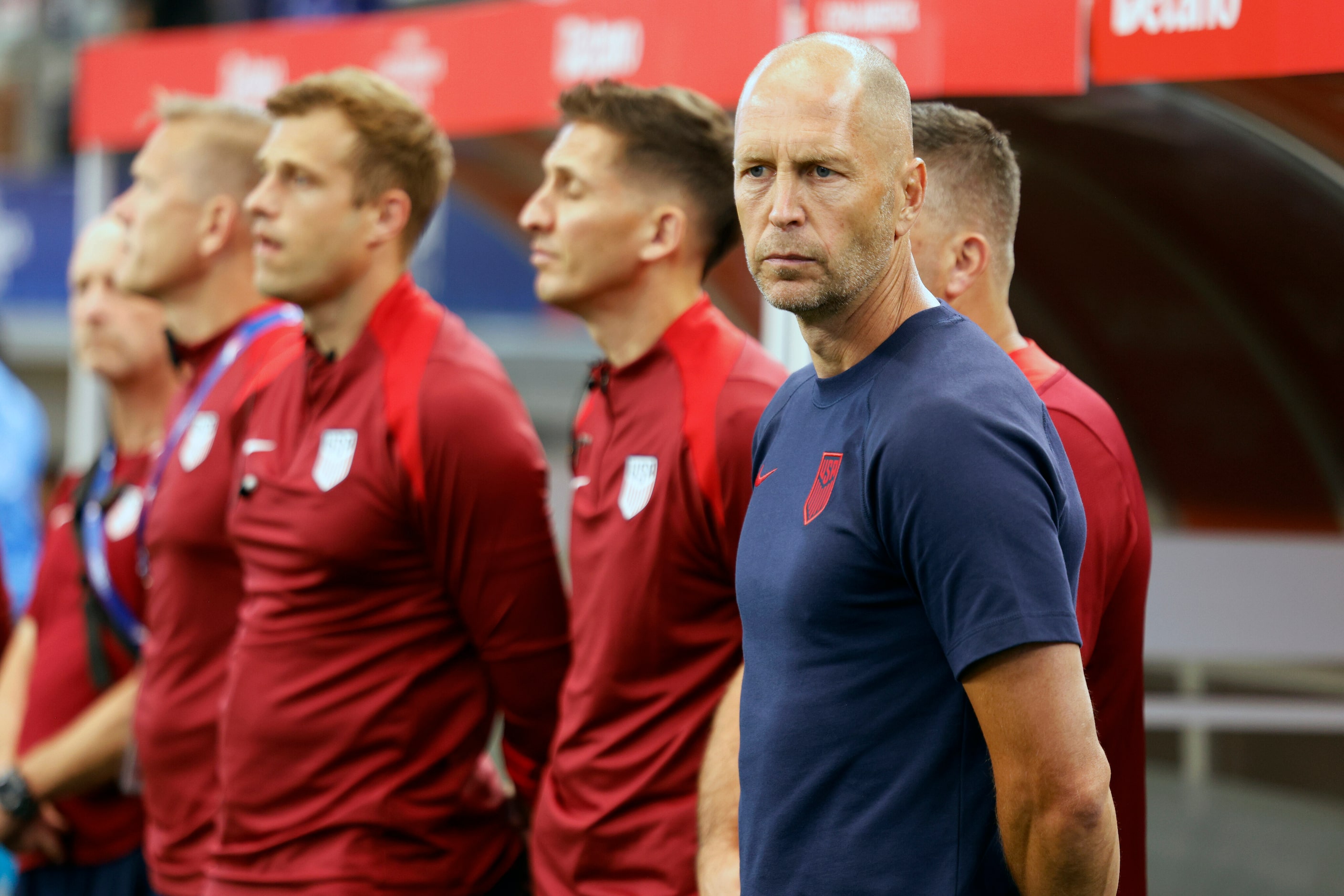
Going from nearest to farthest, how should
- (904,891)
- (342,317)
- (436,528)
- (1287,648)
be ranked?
(904,891), (436,528), (342,317), (1287,648)

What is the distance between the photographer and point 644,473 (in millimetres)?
2426

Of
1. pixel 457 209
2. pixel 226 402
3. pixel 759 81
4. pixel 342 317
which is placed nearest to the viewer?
pixel 759 81

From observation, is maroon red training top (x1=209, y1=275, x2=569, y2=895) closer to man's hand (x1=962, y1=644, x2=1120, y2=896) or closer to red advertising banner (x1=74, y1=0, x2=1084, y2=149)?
red advertising banner (x1=74, y1=0, x2=1084, y2=149)

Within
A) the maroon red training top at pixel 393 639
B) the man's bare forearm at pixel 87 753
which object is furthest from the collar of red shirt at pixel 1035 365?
the man's bare forearm at pixel 87 753

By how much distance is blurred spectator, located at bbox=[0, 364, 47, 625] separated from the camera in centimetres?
461

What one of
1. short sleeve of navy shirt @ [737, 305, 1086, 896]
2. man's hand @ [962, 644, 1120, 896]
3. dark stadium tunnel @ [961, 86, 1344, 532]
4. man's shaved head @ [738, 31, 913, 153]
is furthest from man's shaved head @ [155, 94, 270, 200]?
man's hand @ [962, 644, 1120, 896]

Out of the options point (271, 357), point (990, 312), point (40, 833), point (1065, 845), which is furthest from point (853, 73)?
point (40, 833)

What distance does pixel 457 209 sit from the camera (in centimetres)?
1013

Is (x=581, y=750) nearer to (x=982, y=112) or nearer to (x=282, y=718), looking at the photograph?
(x=282, y=718)

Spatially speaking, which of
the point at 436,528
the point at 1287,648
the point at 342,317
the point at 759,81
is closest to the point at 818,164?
the point at 759,81

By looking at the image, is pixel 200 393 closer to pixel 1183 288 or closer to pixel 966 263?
pixel 966 263

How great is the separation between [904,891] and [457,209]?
29.3 feet

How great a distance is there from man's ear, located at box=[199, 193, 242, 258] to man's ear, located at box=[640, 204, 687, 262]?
127cm

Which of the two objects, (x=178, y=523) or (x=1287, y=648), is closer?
(x=178, y=523)
